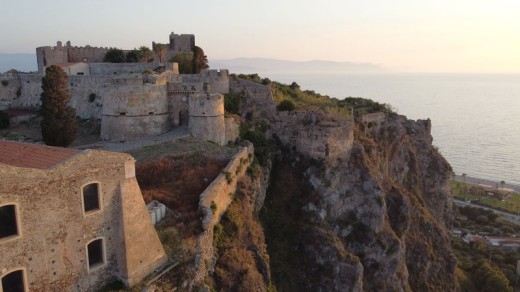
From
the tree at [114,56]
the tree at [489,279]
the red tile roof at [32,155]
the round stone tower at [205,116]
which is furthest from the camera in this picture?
the tree at [114,56]

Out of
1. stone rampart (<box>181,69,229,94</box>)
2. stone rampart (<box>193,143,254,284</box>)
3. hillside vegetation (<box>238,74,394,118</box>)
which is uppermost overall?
stone rampart (<box>181,69,229,94</box>)

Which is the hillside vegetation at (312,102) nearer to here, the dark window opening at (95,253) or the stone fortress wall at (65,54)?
the stone fortress wall at (65,54)

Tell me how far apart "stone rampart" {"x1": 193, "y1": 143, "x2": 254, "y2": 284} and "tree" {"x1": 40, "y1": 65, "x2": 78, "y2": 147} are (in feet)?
40.0

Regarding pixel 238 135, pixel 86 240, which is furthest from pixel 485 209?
pixel 86 240

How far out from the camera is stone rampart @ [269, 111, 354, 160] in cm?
3155

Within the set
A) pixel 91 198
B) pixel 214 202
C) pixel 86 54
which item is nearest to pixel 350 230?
pixel 214 202

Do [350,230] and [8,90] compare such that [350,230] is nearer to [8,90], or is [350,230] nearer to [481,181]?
[8,90]

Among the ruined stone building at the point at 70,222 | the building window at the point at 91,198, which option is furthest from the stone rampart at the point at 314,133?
the building window at the point at 91,198

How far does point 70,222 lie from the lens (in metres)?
14.3

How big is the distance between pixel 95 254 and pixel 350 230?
1955 centimetres

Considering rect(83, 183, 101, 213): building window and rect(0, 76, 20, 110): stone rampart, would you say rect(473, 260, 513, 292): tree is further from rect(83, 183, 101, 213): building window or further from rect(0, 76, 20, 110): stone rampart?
rect(0, 76, 20, 110): stone rampart

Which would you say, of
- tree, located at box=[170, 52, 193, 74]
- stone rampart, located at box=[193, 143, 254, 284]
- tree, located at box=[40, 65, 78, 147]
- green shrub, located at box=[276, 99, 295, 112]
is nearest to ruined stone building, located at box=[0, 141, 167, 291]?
stone rampart, located at box=[193, 143, 254, 284]

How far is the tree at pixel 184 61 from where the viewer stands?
44.3m

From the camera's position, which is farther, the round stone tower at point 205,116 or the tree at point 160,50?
the tree at point 160,50
